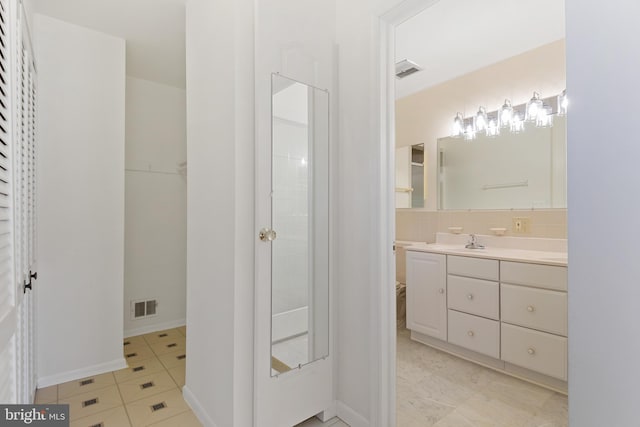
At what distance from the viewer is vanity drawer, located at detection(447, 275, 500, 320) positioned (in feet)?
7.89

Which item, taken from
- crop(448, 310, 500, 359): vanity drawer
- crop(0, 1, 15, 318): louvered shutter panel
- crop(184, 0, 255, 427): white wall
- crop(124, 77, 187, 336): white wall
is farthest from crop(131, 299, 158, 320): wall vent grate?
crop(448, 310, 500, 359): vanity drawer

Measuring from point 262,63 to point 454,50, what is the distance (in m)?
1.94

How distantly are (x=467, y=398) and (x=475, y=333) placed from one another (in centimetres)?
58

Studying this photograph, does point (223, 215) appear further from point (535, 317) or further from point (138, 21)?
point (535, 317)

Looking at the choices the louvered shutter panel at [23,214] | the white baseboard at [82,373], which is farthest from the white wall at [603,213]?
the white baseboard at [82,373]

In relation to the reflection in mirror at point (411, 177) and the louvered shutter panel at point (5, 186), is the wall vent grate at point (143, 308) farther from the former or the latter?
the reflection in mirror at point (411, 177)

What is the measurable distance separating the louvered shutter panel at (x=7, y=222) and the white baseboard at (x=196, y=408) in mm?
903

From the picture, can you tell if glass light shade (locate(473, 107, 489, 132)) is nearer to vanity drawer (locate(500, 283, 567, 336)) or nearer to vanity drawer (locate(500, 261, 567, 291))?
vanity drawer (locate(500, 261, 567, 291))

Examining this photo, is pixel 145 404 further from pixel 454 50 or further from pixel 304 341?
pixel 454 50

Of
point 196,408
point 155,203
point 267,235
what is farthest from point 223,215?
point 155,203

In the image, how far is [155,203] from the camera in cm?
328

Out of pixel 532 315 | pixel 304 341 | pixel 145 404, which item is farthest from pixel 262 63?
pixel 532 315

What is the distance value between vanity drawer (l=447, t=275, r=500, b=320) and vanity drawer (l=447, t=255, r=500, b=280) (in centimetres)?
4

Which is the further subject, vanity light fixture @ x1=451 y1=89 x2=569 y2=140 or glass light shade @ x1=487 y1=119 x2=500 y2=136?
glass light shade @ x1=487 y1=119 x2=500 y2=136
